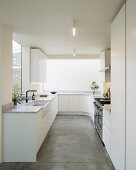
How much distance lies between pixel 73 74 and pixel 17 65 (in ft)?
9.40

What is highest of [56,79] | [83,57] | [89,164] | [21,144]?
[83,57]

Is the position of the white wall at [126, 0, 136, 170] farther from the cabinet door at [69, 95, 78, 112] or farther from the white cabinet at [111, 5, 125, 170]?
the cabinet door at [69, 95, 78, 112]

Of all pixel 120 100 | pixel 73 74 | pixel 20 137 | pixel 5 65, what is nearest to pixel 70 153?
pixel 20 137

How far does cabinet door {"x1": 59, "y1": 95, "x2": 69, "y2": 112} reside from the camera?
5.54 meters

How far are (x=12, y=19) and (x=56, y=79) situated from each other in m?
4.00

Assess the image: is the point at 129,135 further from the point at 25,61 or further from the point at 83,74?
the point at 83,74

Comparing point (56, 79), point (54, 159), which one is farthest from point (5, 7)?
point (56, 79)

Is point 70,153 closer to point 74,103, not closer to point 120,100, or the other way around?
point 120,100

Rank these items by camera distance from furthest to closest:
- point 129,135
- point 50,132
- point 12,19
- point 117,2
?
point 50,132, point 12,19, point 117,2, point 129,135

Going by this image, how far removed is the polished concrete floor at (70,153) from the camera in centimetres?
215

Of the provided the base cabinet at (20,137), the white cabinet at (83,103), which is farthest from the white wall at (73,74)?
the base cabinet at (20,137)

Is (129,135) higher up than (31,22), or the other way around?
(31,22)

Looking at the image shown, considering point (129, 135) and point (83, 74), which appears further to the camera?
point (83, 74)

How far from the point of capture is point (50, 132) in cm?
362
